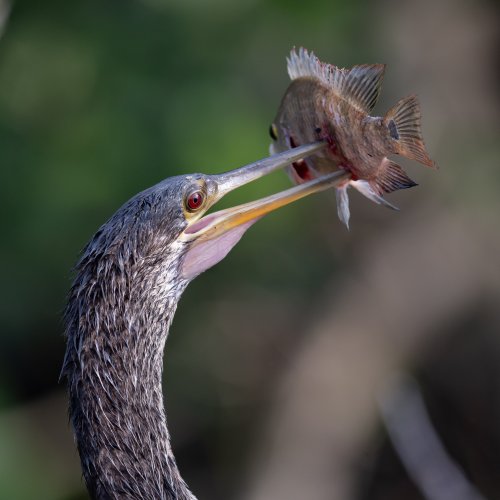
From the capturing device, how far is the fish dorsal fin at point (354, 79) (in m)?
2.38

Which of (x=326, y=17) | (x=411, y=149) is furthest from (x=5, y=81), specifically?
(x=411, y=149)

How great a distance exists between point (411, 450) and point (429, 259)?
1.66 meters

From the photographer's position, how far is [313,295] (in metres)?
7.30

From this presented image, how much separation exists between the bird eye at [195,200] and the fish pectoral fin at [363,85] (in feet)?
1.82

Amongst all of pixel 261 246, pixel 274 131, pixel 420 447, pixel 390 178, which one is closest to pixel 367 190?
pixel 390 178

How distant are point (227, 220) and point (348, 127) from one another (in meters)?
0.48

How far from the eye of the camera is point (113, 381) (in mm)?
2672

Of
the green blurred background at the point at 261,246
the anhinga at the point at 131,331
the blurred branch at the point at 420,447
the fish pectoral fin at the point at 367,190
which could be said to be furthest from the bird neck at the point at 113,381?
the blurred branch at the point at 420,447

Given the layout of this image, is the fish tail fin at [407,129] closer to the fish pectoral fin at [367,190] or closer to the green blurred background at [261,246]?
the fish pectoral fin at [367,190]

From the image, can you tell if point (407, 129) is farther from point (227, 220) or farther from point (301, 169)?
point (227, 220)

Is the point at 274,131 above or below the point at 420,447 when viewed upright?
above

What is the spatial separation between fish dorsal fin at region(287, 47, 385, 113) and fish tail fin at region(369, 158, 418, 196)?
146 millimetres

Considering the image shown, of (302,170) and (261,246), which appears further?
(261,246)

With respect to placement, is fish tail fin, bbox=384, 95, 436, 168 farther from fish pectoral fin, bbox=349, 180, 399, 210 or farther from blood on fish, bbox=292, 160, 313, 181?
blood on fish, bbox=292, 160, 313, 181
